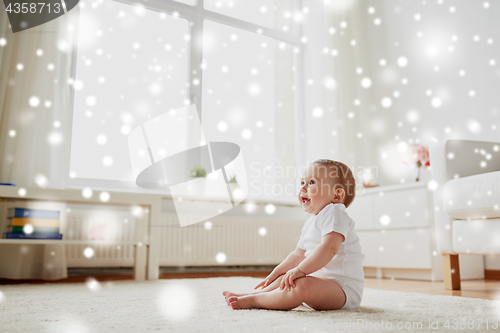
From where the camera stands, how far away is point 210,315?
Answer: 3.23ft

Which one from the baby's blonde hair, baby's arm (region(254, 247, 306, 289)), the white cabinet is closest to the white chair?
the white cabinet

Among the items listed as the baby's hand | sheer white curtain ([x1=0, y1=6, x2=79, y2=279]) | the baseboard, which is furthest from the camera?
the baseboard

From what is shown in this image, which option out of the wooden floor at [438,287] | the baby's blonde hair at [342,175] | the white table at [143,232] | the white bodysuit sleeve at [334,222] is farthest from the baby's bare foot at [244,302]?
the white table at [143,232]

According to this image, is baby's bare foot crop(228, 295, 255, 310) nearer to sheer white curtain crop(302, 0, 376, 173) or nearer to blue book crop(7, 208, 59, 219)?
blue book crop(7, 208, 59, 219)

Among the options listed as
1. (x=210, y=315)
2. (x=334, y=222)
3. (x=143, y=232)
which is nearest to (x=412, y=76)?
(x=143, y=232)

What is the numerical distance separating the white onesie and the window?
2.24 meters

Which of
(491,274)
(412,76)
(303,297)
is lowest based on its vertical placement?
(491,274)

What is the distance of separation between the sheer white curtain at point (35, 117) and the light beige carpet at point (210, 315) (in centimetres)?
95

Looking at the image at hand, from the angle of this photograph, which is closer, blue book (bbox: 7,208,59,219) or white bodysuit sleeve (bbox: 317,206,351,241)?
white bodysuit sleeve (bbox: 317,206,351,241)

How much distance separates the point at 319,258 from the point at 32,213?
1.63 m

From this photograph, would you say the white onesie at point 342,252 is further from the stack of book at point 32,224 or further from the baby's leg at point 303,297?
the stack of book at point 32,224

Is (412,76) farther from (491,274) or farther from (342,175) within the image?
(342,175)

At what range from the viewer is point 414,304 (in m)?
1.18

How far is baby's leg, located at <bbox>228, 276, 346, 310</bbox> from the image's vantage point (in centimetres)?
97
